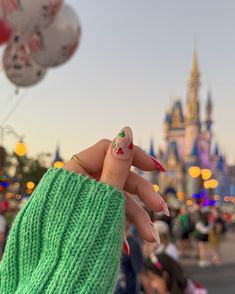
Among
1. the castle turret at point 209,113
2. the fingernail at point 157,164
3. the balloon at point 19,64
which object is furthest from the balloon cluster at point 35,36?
the castle turret at point 209,113

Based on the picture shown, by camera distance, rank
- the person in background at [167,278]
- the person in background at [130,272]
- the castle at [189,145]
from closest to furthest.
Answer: the person in background at [167,278] < the person in background at [130,272] < the castle at [189,145]

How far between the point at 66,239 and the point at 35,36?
5809 millimetres

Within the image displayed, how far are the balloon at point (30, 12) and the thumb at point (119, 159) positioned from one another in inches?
186

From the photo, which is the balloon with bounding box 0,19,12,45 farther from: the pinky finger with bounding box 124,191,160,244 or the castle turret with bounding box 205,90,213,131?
the castle turret with bounding box 205,90,213,131

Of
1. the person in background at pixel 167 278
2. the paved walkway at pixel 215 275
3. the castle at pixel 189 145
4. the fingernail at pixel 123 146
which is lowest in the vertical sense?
the castle at pixel 189 145

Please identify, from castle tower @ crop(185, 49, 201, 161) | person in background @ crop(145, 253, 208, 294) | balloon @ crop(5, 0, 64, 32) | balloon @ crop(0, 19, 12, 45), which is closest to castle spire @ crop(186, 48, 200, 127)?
castle tower @ crop(185, 49, 201, 161)

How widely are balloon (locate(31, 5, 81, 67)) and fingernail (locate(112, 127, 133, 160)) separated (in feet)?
18.5

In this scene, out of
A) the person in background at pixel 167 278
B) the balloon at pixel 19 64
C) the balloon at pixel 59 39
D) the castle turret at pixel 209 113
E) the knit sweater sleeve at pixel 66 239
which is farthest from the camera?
the castle turret at pixel 209 113

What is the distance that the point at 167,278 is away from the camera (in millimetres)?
2951

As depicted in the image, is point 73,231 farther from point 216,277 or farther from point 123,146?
point 216,277

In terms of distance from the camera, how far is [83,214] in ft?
2.67

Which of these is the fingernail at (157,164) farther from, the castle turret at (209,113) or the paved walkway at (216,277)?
the castle turret at (209,113)

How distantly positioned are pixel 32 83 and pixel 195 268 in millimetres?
5467

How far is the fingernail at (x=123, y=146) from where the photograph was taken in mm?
794
